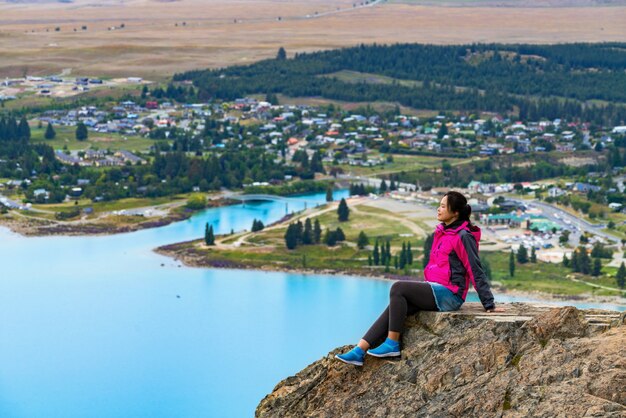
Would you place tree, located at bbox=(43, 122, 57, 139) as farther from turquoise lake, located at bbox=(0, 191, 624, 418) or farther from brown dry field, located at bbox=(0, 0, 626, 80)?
brown dry field, located at bbox=(0, 0, 626, 80)

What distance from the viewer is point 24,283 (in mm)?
32562

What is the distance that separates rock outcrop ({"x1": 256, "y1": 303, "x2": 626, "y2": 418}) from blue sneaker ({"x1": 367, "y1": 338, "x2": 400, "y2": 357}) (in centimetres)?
3

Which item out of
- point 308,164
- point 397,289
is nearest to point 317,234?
point 308,164

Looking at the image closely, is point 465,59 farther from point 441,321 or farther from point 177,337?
point 441,321

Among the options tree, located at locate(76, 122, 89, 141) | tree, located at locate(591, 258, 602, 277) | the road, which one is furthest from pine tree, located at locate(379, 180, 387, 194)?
tree, located at locate(76, 122, 89, 141)

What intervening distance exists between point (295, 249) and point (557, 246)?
6584mm

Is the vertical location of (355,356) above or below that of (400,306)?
below

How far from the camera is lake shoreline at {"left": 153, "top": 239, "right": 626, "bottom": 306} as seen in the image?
30.9m

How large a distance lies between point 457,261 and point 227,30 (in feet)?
327

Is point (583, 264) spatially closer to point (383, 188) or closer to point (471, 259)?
point (383, 188)

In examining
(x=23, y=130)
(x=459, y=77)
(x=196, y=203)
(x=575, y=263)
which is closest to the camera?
(x=575, y=263)

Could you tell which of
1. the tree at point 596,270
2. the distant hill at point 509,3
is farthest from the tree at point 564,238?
the distant hill at point 509,3

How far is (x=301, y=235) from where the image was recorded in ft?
125

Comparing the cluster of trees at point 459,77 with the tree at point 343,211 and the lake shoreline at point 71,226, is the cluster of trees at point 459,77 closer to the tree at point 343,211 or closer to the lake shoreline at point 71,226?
the tree at point 343,211
